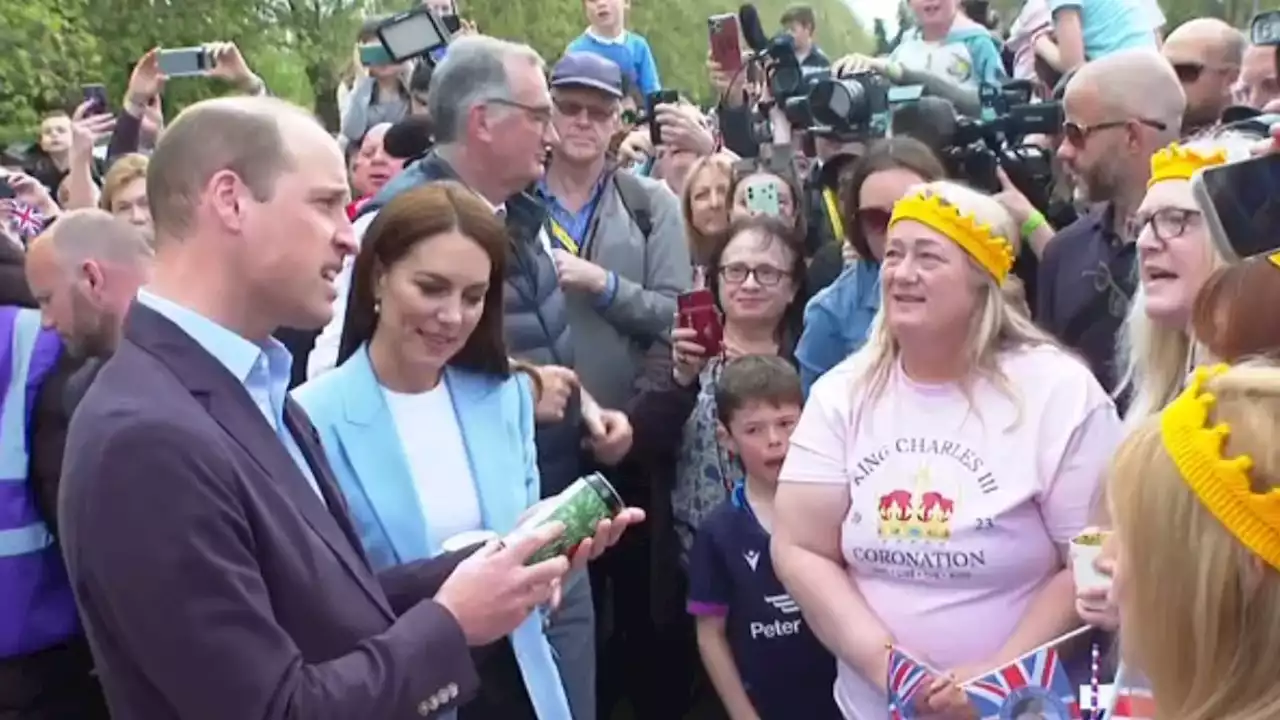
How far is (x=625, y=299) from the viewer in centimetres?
433

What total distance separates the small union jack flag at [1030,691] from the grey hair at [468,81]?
79.9 inches

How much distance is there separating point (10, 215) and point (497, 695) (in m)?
4.00

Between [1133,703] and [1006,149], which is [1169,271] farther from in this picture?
[1006,149]

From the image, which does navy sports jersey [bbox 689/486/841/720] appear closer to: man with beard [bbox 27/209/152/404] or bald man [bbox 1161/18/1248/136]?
man with beard [bbox 27/209/152/404]

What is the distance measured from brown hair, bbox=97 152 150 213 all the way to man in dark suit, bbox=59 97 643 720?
3.08 meters

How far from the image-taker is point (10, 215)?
5945 millimetres

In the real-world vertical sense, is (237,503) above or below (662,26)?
below

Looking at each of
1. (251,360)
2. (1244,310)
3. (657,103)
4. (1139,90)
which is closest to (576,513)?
(251,360)

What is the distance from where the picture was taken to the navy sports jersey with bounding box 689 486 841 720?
355cm

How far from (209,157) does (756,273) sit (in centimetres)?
226

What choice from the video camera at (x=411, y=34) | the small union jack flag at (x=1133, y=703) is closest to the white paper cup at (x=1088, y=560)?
the small union jack flag at (x=1133, y=703)

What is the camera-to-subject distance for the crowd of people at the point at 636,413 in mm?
1860

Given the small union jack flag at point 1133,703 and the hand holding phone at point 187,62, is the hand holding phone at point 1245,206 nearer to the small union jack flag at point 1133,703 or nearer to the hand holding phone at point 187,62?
the small union jack flag at point 1133,703

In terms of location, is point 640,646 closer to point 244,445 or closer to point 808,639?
point 808,639
